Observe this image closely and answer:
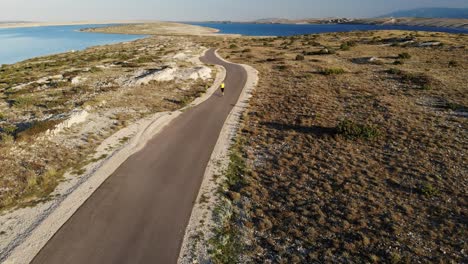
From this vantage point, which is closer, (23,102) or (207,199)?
(207,199)

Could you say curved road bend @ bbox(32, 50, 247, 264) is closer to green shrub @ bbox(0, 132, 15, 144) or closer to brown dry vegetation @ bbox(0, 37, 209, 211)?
brown dry vegetation @ bbox(0, 37, 209, 211)

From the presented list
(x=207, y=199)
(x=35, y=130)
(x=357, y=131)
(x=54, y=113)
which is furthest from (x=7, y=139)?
→ (x=357, y=131)

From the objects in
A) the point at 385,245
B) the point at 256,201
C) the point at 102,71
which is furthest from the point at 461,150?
the point at 102,71

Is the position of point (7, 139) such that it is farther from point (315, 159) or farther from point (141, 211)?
point (315, 159)

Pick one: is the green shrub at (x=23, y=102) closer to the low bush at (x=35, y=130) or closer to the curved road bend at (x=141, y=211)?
the low bush at (x=35, y=130)

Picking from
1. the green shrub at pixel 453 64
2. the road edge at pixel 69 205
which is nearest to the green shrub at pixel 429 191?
the road edge at pixel 69 205

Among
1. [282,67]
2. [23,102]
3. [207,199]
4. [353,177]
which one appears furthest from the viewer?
[282,67]
